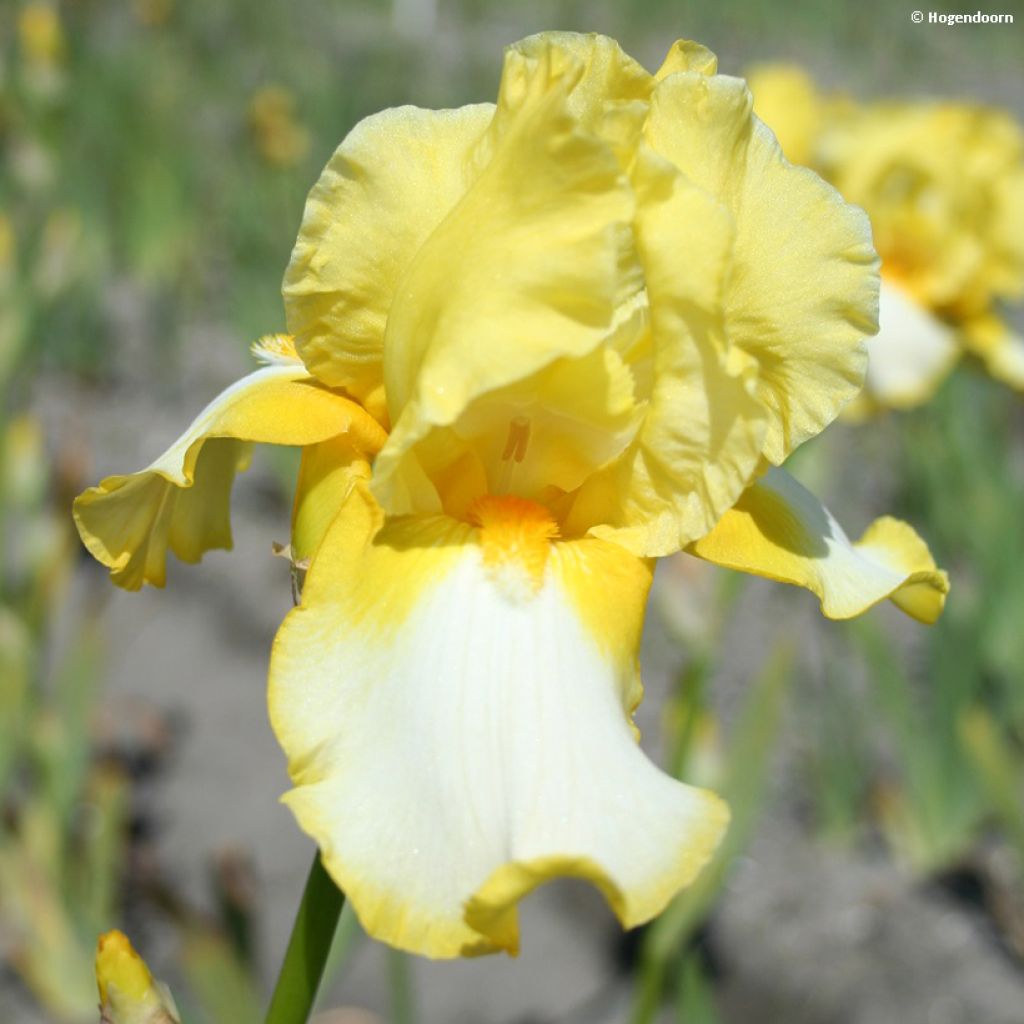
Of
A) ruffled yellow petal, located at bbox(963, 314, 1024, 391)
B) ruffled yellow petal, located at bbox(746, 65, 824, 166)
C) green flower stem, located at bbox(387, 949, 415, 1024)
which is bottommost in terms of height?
green flower stem, located at bbox(387, 949, 415, 1024)

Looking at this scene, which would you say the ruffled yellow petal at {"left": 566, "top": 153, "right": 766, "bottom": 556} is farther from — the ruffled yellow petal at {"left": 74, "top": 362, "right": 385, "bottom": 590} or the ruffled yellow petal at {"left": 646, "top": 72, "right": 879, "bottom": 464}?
the ruffled yellow petal at {"left": 74, "top": 362, "right": 385, "bottom": 590}

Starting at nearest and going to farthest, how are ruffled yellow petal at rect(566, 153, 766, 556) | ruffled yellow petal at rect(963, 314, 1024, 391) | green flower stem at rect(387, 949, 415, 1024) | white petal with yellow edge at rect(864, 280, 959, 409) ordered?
ruffled yellow petal at rect(566, 153, 766, 556) → green flower stem at rect(387, 949, 415, 1024) → white petal with yellow edge at rect(864, 280, 959, 409) → ruffled yellow petal at rect(963, 314, 1024, 391)

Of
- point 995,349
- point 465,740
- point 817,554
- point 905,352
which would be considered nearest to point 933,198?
point 995,349

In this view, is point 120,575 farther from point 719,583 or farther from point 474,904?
point 719,583

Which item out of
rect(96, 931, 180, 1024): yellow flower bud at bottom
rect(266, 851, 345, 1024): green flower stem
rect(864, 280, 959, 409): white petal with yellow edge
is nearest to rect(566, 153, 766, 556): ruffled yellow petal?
rect(266, 851, 345, 1024): green flower stem

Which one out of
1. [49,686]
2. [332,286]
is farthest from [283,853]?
[332,286]

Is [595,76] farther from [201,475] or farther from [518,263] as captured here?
[201,475]
